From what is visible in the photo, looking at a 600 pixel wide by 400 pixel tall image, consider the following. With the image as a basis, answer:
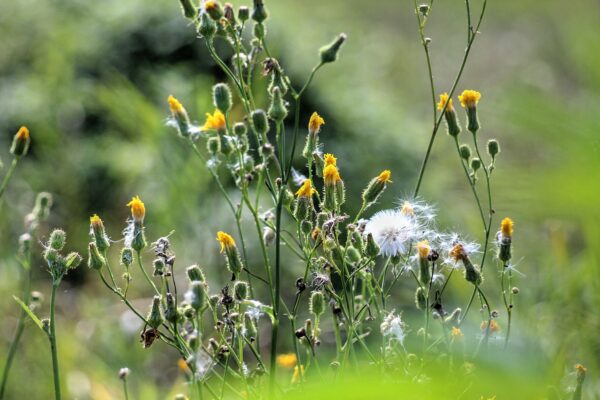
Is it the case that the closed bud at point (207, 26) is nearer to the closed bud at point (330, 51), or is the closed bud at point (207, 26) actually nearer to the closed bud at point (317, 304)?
the closed bud at point (330, 51)

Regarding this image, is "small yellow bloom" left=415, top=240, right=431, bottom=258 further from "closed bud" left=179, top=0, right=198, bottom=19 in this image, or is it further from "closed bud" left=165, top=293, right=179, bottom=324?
"closed bud" left=179, top=0, right=198, bottom=19

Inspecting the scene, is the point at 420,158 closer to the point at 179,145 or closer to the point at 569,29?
the point at 179,145

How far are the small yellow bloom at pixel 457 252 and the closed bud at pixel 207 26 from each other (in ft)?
1.10

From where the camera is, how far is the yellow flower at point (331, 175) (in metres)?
0.87

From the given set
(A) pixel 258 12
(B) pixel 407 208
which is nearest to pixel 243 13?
(A) pixel 258 12

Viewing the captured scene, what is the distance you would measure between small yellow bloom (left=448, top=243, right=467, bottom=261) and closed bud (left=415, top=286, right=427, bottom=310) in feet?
0.16

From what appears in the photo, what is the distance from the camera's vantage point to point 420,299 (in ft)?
3.10

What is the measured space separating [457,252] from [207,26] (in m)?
0.35

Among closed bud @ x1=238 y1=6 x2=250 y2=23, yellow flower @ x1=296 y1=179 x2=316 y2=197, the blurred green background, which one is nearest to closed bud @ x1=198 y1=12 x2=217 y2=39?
closed bud @ x1=238 y1=6 x2=250 y2=23

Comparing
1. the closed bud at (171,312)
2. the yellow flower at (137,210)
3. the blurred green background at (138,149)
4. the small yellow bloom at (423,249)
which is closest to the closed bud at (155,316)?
the closed bud at (171,312)

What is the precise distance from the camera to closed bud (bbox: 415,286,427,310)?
35.7 inches

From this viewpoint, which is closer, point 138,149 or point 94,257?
point 94,257

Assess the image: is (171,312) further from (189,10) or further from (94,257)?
(189,10)

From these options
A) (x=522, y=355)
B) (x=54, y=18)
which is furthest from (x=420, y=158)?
(x=522, y=355)
